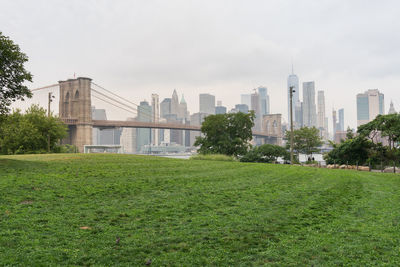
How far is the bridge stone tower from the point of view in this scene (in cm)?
5269

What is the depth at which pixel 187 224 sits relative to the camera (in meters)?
5.93

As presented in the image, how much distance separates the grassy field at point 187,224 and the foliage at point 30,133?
2136cm

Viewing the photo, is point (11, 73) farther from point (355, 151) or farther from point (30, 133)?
point (355, 151)

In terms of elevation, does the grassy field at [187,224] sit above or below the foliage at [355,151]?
below

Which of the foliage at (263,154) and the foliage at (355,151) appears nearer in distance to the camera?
the foliage at (355,151)

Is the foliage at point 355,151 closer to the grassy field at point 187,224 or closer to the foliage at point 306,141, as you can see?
the foliage at point 306,141

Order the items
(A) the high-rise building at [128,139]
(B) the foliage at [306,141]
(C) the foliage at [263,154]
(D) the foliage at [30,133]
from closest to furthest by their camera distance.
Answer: (D) the foliage at [30,133], (C) the foliage at [263,154], (B) the foliage at [306,141], (A) the high-rise building at [128,139]

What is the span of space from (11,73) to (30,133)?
17.0 m

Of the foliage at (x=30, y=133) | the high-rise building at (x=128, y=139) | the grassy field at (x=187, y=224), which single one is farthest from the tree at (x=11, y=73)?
the high-rise building at (x=128, y=139)

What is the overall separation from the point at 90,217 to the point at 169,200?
2.36 meters

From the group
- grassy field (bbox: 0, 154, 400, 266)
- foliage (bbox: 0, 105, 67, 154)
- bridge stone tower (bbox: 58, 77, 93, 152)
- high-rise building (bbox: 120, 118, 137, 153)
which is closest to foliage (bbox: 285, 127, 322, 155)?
foliage (bbox: 0, 105, 67, 154)

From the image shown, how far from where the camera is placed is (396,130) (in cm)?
2158

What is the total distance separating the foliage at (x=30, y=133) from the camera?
28.4m

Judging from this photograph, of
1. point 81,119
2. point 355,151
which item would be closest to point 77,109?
point 81,119
